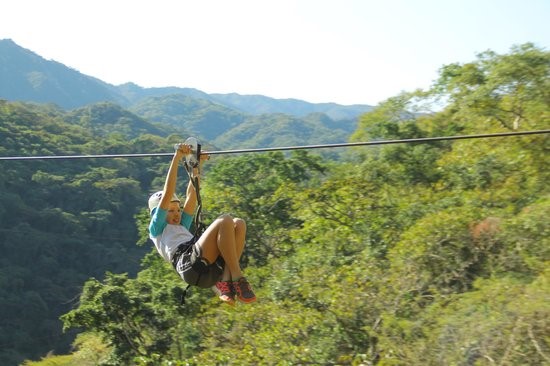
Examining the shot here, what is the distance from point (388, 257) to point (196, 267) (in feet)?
21.4

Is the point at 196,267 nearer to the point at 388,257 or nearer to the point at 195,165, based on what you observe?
the point at 195,165

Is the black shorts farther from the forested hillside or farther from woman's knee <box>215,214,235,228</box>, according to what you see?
the forested hillside

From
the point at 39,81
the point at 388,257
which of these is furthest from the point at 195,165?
the point at 39,81

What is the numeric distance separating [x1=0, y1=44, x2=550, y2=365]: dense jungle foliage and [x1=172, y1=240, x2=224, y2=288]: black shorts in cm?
415

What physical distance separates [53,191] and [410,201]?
30.1 metres

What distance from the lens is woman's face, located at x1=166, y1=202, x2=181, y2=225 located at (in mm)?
3993

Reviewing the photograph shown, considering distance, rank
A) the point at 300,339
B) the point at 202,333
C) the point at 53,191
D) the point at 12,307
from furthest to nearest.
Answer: the point at 53,191 → the point at 12,307 → the point at 202,333 → the point at 300,339

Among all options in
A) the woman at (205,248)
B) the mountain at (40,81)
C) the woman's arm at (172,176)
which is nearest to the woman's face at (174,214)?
the woman at (205,248)

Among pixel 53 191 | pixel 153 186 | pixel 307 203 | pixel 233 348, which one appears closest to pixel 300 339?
pixel 233 348

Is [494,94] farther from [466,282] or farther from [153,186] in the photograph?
[153,186]

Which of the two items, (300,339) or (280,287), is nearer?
(300,339)

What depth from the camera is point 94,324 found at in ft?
39.1

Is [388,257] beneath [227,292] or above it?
beneath

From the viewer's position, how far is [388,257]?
9.85 metres
